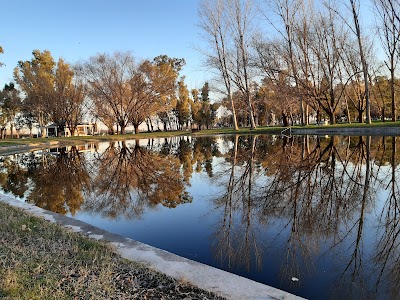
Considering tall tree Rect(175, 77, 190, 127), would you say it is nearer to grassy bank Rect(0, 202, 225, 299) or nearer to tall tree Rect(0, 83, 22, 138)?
tall tree Rect(0, 83, 22, 138)

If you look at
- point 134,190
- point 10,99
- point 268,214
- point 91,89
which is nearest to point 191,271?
point 268,214

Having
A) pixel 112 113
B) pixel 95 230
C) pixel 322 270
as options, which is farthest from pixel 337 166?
pixel 112 113

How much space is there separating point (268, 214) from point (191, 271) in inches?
113

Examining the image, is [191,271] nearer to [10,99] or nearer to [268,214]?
[268,214]

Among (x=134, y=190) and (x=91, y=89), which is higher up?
(x=91, y=89)

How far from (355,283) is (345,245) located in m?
1.06

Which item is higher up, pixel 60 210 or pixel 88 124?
pixel 88 124

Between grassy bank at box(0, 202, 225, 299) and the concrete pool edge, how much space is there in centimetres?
13

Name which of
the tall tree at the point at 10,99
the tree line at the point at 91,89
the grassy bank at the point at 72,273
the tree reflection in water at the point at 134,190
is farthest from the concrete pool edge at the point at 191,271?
the tall tree at the point at 10,99

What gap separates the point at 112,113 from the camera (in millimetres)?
52906

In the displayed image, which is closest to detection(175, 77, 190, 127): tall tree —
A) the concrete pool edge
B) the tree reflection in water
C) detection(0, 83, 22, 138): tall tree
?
detection(0, 83, 22, 138): tall tree

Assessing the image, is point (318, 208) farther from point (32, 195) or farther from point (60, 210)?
point (32, 195)

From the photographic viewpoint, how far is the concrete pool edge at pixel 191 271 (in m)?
2.91

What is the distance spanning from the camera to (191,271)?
3439 mm
